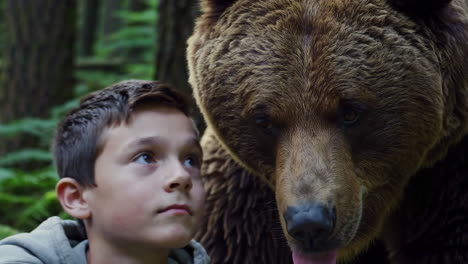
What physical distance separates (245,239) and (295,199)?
1205mm

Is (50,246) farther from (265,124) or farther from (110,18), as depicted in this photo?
(110,18)

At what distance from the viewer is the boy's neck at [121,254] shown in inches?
140

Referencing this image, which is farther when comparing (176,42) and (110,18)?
(110,18)

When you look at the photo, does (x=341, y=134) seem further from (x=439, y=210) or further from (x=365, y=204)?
(x=439, y=210)

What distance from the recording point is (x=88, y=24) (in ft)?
70.8

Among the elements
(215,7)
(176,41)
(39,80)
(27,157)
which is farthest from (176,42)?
(39,80)

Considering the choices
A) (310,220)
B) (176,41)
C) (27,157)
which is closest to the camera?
(310,220)

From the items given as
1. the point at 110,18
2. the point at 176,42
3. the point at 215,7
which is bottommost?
the point at 110,18

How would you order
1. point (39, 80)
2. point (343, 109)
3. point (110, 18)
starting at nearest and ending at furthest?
point (343, 109) < point (39, 80) < point (110, 18)

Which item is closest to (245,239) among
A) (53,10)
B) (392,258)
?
(392,258)

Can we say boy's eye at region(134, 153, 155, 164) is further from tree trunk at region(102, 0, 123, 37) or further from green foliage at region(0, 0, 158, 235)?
tree trunk at region(102, 0, 123, 37)

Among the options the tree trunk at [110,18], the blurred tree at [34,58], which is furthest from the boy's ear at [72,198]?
the tree trunk at [110,18]

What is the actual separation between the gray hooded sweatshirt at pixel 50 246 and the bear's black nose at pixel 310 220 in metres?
0.73

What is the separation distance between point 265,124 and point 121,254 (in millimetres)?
955
